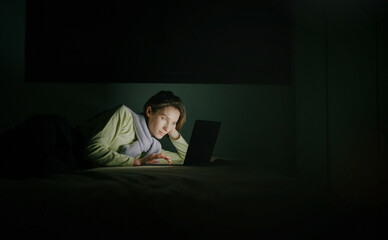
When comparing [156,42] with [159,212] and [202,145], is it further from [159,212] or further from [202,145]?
[159,212]

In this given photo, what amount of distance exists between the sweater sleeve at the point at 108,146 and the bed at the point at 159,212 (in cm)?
60

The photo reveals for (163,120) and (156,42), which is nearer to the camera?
(163,120)

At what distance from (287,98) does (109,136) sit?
144 cm

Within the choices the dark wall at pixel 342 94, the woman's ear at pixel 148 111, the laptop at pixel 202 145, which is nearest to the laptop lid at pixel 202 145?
the laptop at pixel 202 145

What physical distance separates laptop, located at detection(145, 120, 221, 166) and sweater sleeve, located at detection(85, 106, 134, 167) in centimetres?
31

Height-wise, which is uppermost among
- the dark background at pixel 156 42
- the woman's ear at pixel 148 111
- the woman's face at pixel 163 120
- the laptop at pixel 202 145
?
the dark background at pixel 156 42

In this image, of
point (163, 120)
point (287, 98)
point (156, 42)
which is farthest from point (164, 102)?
point (287, 98)

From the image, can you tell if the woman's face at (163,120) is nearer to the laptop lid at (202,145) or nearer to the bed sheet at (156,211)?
the laptop lid at (202,145)

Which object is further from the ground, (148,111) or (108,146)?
(148,111)

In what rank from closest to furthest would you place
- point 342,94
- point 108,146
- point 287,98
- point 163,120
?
1. point 108,146
2. point 163,120
3. point 342,94
4. point 287,98

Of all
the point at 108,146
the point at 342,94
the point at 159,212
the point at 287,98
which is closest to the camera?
the point at 159,212

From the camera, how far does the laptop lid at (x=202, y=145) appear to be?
1752 millimetres

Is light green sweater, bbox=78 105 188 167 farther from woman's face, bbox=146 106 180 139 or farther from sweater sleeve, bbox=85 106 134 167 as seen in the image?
woman's face, bbox=146 106 180 139

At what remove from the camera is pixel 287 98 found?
8.39 feet
